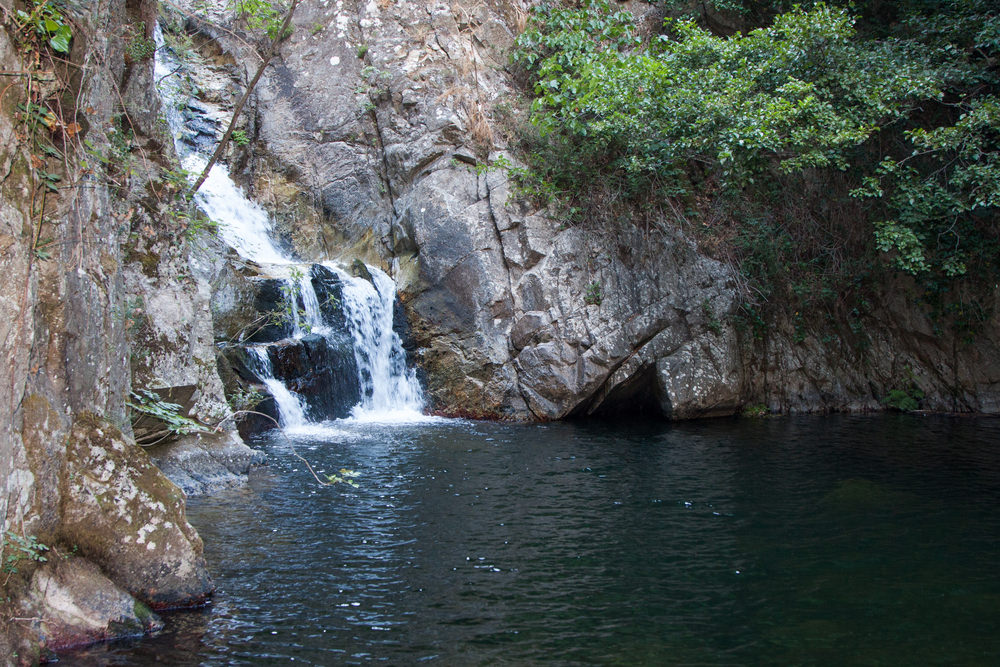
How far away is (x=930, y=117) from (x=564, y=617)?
47.1 feet

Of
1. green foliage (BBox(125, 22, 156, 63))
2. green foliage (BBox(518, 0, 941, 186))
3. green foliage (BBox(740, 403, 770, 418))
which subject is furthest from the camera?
green foliage (BBox(740, 403, 770, 418))

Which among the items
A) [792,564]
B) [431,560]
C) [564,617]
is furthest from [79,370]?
[792,564]

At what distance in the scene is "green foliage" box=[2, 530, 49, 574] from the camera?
416 centimetres

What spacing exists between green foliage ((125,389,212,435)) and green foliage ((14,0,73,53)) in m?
3.90

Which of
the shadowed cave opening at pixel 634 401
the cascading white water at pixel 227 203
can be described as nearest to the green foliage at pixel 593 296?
the shadowed cave opening at pixel 634 401

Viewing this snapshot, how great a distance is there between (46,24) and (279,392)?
28.1 feet

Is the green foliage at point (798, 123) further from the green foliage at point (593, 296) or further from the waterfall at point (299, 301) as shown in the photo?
the waterfall at point (299, 301)

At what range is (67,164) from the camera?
4.77 meters

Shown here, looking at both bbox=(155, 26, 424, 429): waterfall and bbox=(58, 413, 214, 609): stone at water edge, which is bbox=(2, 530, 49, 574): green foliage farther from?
bbox=(155, 26, 424, 429): waterfall

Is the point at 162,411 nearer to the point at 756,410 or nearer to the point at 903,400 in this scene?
the point at 756,410

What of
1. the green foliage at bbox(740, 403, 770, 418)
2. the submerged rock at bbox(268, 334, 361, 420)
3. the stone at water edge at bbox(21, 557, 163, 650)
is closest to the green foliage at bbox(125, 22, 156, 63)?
the submerged rock at bbox(268, 334, 361, 420)

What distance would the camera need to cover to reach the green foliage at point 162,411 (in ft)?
24.8

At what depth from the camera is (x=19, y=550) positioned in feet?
13.9

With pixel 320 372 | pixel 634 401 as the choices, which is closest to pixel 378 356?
pixel 320 372
